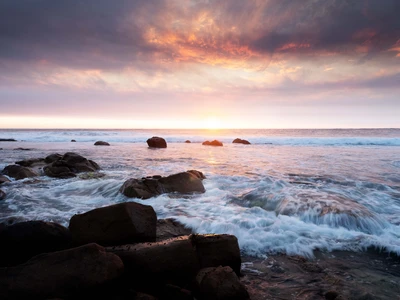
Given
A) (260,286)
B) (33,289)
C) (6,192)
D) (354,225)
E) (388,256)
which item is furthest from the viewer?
(6,192)

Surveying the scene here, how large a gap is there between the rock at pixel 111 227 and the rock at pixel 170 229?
0.73m

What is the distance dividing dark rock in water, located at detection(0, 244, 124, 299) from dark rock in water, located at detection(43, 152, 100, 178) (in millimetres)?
8739

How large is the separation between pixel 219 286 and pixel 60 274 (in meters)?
1.69

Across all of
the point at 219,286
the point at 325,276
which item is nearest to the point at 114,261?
the point at 219,286

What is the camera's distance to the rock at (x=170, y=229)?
15.2 ft

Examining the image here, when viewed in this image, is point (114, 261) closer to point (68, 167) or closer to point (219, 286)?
point (219, 286)

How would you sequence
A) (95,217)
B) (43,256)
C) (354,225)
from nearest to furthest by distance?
(43,256), (95,217), (354,225)

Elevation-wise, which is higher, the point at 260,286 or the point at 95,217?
the point at 95,217

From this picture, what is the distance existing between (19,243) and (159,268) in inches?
71.6

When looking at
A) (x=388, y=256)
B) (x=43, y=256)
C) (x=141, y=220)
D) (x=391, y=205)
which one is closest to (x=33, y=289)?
(x=43, y=256)

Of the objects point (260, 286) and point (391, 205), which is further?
point (391, 205)

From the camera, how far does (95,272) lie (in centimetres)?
291

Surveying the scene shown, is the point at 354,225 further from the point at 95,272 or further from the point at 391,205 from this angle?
the point at 95,272

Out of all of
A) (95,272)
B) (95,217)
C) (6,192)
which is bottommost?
(6,192)
